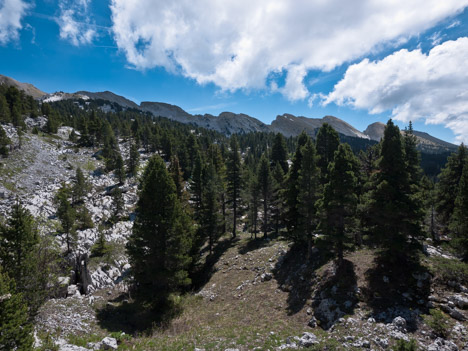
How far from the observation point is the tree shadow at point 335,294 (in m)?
13.1

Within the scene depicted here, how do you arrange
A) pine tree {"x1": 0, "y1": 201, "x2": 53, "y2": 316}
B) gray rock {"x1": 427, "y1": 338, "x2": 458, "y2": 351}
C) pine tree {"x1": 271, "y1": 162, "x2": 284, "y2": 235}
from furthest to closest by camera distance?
1. pine tree {"x1": 271, "y1": 162, "x2": 284, "y2": 235}
2. pine tree {"x1": 0, "y1": 201, "x2": 53, "y2": 316}
3. gray rock {"x1": 427, "y1": 338, "x2": 458, "y2": 351}

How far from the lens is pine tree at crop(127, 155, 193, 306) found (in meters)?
17.2

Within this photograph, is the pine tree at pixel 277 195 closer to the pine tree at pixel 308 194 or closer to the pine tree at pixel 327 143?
the pine tree at pixel 327 143

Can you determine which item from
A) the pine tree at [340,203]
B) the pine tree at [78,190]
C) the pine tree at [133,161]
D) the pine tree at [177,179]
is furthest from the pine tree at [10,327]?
the pine tree at [133,161]

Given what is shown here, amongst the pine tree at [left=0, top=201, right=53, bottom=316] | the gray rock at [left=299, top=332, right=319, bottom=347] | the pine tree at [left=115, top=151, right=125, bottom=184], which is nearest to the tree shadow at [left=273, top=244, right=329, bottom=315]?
the gray rock at [left=299, top=332, right=319, bottom=347]

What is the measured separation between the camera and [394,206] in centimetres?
1436

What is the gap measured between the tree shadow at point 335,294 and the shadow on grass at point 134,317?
10.8m

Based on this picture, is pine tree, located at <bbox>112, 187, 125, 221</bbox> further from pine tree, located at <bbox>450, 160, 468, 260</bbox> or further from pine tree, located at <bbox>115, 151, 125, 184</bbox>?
pine tree, located at <bbox>450, 160, 468, 260</bbox>

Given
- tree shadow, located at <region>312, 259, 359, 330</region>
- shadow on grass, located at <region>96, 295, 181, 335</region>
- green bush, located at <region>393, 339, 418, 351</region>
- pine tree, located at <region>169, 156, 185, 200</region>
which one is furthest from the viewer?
pine tree, located at <region>169, 156, 185, 200</region>

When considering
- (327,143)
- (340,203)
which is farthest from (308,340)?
(327,143)

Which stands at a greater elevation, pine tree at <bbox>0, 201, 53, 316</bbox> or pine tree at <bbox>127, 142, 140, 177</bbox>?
pine tree at <bbox>127, 142, 140, 177</bbox>

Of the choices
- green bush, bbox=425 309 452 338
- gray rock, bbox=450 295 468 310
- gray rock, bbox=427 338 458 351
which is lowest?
gray rock, bbox=427 338 458 351

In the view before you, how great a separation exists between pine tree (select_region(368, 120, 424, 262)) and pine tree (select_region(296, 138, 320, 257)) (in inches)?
184

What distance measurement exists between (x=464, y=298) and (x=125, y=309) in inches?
914
